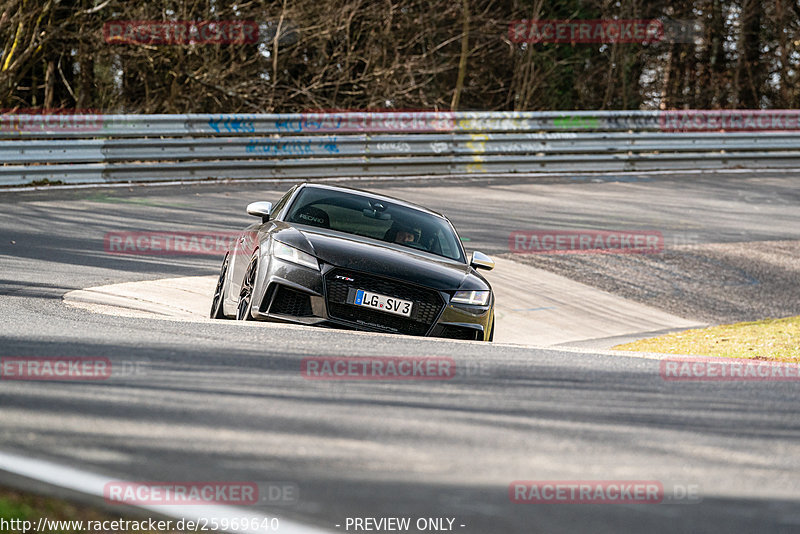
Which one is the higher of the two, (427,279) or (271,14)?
(271,14)

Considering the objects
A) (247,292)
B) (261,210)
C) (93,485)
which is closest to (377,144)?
(261,210)

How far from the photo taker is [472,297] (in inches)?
319

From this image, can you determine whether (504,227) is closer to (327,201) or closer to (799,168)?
(327,201)

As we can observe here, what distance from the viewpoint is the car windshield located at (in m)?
8.91

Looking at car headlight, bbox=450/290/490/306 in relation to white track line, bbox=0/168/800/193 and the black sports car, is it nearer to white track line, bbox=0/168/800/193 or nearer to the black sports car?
the black sports car

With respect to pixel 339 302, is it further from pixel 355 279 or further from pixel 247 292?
pixel 247 292

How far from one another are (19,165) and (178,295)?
7813mm

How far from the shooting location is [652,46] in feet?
129

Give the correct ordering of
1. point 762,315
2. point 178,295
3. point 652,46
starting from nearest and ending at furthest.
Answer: point 178,295, point 762,315, point 652,46

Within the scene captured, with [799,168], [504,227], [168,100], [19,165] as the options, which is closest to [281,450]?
[504,227]

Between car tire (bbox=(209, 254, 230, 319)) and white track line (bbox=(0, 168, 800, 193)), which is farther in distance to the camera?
white track line (bbox=(0, 168, 800, 193))

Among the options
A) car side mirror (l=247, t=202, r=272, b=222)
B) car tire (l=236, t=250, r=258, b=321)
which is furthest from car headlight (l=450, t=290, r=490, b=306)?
car side mirror (l=247, t=202, r=272, b=222)

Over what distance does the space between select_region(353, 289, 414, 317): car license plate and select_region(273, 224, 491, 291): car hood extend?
16 cm

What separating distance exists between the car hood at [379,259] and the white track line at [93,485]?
4464mm
